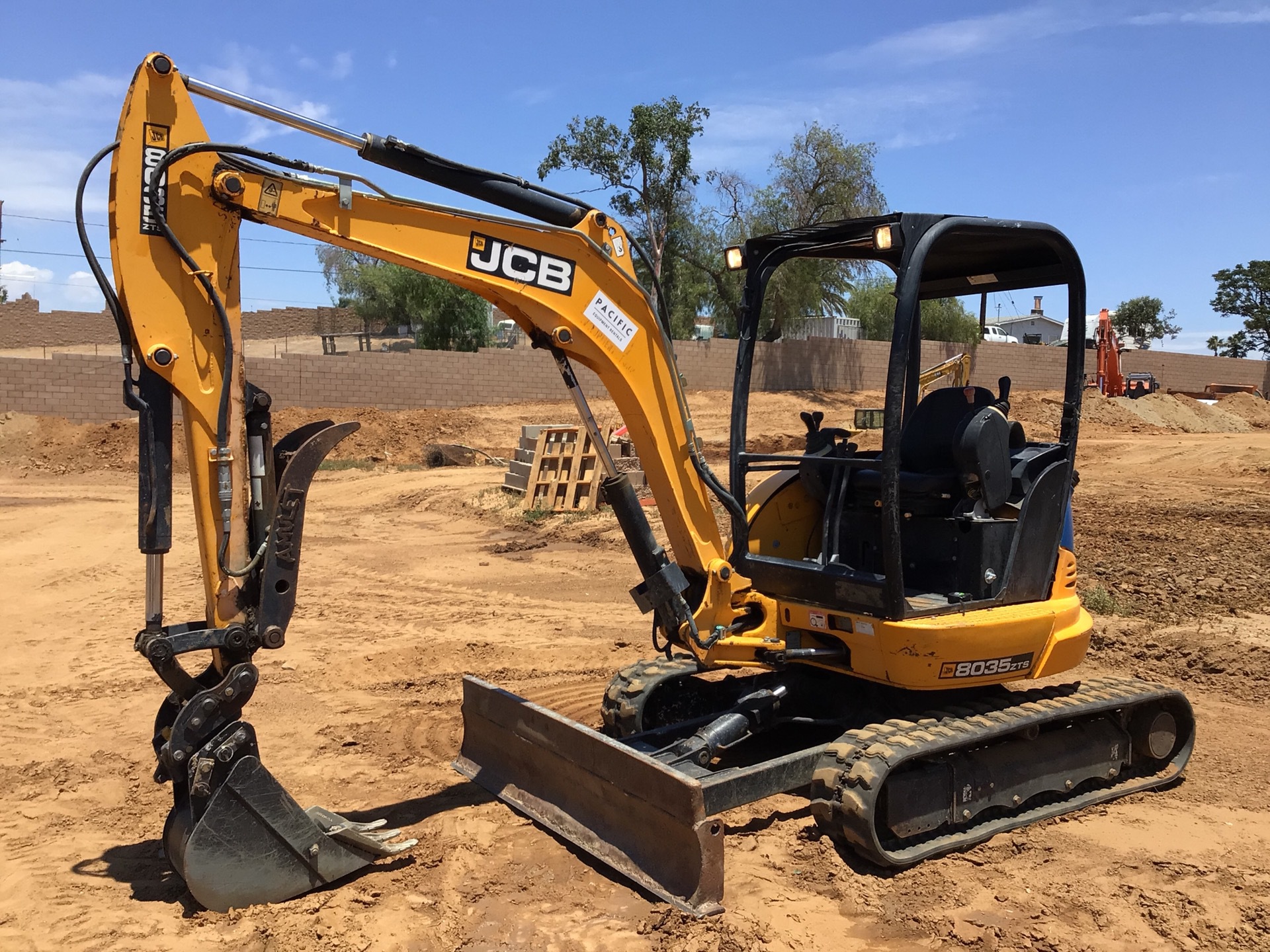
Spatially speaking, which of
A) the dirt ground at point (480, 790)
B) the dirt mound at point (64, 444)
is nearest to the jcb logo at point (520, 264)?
the dirt ground at point (480, 790)

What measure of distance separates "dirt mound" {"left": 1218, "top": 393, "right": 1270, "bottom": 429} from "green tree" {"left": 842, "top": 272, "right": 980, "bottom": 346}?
8549mm

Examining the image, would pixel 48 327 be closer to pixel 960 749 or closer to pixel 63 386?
pixel 63 386

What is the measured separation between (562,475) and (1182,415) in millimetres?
22742

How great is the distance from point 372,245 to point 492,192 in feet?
2.14

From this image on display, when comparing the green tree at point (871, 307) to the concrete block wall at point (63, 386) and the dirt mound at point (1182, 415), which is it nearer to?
the dirt mound at point (1182, 415)

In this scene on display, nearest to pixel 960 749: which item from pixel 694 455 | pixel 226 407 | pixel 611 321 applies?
pixel 694 455

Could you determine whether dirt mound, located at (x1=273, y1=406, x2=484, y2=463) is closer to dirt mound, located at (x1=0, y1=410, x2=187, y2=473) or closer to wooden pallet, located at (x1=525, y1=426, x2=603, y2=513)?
dirt mound, located at (x1=0, y1=410, x2=187, y2=473)

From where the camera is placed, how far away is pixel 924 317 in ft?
127

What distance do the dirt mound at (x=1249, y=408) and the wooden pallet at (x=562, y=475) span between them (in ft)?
81.9

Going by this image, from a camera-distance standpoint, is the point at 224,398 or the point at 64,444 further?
the point at 64,444

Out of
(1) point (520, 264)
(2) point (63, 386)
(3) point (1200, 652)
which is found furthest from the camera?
(2) point (63, 386)

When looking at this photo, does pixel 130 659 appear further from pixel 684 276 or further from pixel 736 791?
pixel 684 276

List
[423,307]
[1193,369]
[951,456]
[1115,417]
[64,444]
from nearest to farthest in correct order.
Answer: [951,456] < [64,444] < [1115,417] < [423,307] < [1193,369]

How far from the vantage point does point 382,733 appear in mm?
6418
